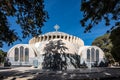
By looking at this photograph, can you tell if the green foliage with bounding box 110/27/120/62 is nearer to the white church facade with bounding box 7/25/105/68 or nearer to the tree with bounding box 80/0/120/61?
the tree with bounding box 80/0/120/61

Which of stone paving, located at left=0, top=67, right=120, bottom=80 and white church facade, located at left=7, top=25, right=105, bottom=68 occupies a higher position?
white church facade, located at left=7, top=25, right=105, bottom=68

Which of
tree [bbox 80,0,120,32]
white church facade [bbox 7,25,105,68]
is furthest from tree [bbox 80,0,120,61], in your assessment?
white church facade [bbox 7,25,105,68]

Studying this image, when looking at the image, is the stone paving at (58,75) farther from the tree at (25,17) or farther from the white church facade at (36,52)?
the white church facade at (36,52)

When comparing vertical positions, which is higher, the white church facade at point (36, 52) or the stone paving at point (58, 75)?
the white church facade at point (36, 52)

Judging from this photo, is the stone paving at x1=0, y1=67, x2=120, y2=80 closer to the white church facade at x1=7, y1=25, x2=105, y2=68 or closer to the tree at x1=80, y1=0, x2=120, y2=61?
the tree at x1=80, y1=0, x2=120, y2=61

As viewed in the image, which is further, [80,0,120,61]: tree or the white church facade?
the white church facade

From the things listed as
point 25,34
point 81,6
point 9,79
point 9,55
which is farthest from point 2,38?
point 9,55

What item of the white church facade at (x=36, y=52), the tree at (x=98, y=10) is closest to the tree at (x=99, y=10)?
the tree at (x=98, y=10)

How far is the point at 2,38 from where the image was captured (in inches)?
611

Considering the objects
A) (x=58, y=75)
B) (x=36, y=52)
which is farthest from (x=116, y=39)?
(x=36, y=52)

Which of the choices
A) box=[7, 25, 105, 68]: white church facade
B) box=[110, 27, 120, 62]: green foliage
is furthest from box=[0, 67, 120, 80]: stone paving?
box=[7, 25, 105, 68]: white church facade

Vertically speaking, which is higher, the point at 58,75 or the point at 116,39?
the point at 116,39

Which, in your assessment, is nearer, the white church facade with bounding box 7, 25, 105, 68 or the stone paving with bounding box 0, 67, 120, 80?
the stone paving with bounding box 0, 67, 120, 80

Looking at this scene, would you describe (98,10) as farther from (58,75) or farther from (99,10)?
(58,75)
